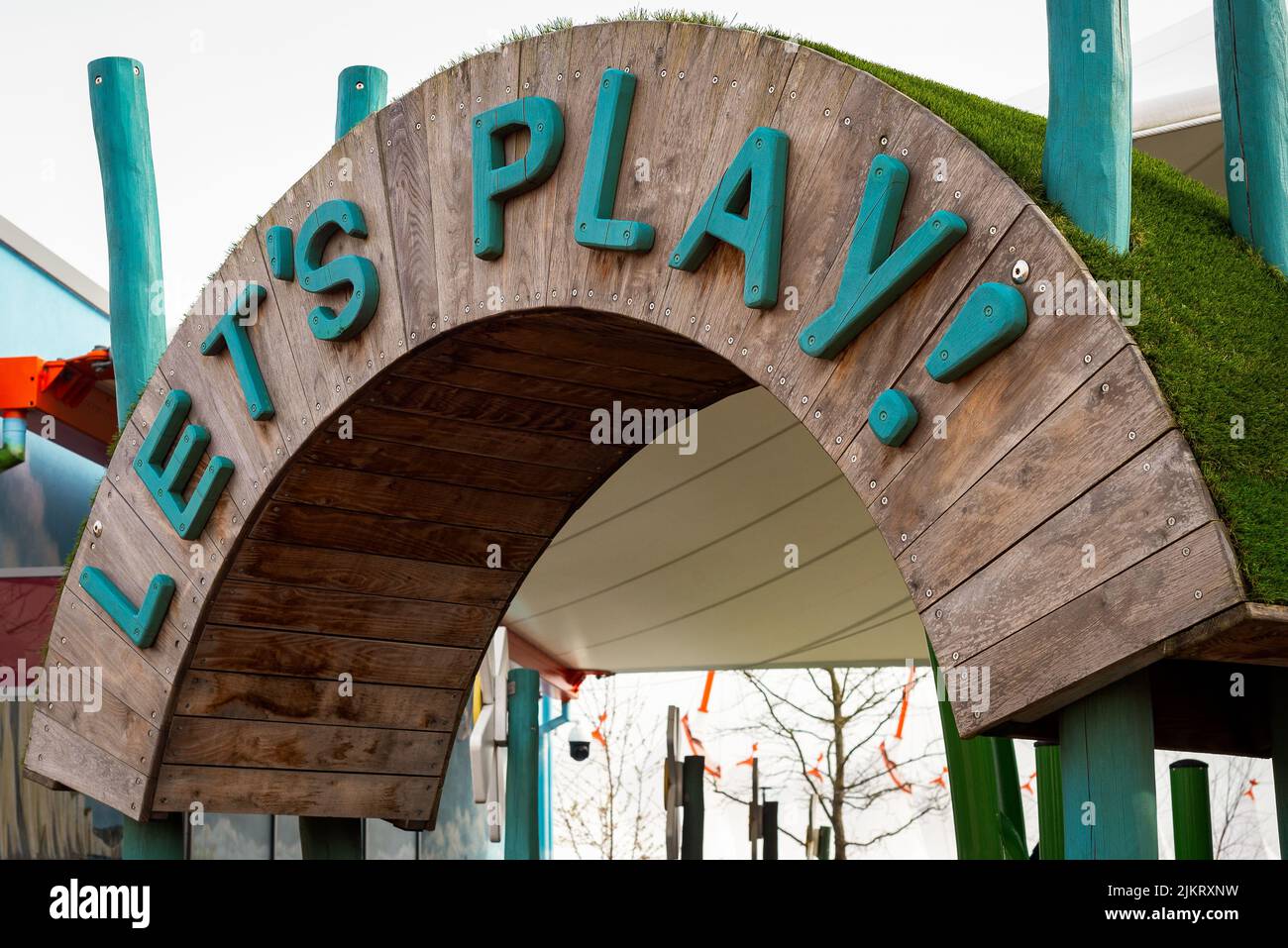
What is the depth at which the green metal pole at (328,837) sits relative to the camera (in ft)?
15.8

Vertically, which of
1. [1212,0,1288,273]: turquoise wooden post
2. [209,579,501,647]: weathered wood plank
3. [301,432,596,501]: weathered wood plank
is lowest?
[209,579,501,647]: weathered wood plank

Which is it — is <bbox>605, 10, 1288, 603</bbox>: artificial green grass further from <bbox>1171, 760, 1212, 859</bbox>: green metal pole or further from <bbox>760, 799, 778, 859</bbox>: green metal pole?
<bbox>760, 799, 778, 859</bbox>: green metal pole

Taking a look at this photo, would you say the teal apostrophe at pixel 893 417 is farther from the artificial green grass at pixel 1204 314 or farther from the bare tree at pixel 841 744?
the bare tree at pixel 841 744

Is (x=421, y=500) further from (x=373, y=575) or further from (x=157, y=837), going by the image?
(x=157, y=837)

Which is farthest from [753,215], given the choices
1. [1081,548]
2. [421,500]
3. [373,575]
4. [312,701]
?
[312,701]

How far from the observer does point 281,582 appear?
432cm

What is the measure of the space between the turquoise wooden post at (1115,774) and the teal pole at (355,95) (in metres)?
3.08

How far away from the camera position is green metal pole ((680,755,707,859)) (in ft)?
27.0

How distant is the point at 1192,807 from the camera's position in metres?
3.97

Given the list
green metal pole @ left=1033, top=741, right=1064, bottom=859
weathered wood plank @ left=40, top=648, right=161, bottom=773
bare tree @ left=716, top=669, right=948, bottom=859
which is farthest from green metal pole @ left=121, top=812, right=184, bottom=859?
bare tree @ left=716, top=669, right=948, bottom=859

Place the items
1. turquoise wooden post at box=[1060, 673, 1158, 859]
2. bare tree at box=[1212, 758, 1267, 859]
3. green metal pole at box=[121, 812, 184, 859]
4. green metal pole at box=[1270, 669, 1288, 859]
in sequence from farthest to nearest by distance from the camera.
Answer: bare tree at box=[1212, 758, 1267, 859] < green metal pole at box=[121, 812, 184, 859] < green metal pole at box=[1270, 669, 1288, 859] < turquoise wooden post at box=[1060, 673, 1158, 859]

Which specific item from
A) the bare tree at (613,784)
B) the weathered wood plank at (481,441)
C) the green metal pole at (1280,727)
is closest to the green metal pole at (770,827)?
the weathered wood plank at (481,441)

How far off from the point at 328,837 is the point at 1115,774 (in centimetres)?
316

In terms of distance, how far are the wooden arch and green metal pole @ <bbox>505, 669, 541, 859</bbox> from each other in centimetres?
79
